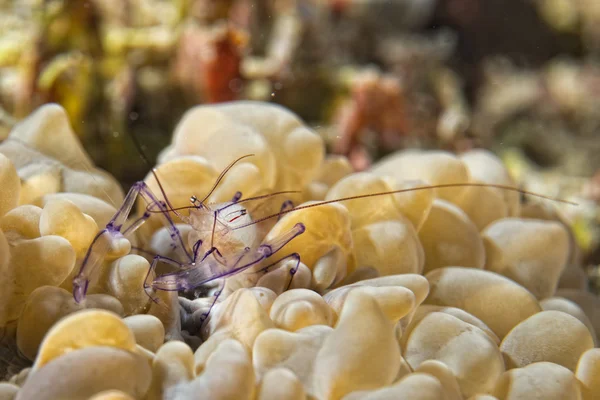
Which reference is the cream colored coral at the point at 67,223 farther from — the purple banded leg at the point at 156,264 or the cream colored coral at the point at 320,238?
the cream colored coral at the point at 320,238

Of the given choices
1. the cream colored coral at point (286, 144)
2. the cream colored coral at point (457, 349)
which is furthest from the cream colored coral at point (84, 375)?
the cream colored coral at point (286, 144)

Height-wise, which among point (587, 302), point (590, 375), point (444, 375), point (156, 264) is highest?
point (156, 264)

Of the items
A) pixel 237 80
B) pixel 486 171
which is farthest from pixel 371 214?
pixel 237 80

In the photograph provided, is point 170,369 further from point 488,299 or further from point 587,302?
point 587,302

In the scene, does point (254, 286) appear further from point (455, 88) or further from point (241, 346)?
point (455, 88)

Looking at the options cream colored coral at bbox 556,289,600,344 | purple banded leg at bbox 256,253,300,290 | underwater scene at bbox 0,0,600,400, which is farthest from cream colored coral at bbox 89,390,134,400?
cream colored coral at bbox 556,289,600,344

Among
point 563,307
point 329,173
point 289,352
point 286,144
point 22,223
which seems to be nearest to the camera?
point 289,352

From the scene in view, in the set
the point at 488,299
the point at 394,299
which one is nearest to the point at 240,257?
the point at 394,299
